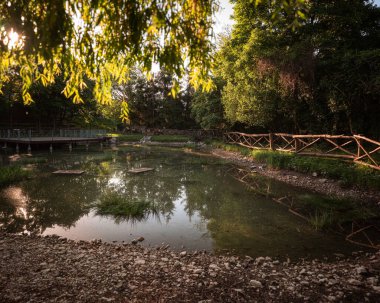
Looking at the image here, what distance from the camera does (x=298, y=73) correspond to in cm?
1706

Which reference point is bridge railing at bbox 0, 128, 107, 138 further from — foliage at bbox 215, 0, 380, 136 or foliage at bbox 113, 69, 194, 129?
foliage at bbox 215, 0, 380, 136

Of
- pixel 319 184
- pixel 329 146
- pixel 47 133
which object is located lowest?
pixel 319 184

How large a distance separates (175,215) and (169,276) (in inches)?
177

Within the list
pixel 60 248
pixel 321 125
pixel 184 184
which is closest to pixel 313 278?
pixel 60 248

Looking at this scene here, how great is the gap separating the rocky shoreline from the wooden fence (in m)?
7.50

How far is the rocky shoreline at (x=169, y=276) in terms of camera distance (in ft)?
12.9

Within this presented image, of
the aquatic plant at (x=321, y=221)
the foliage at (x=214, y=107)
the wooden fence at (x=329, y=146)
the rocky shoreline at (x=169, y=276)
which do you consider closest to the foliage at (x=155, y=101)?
the foliage at (x=214, y=107)

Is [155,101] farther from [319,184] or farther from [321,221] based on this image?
[321,221]

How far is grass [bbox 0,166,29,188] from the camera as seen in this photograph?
12.0 meters

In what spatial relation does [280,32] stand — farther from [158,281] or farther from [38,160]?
[38,160]

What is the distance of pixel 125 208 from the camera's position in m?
9.14

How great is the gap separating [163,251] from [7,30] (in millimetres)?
5311

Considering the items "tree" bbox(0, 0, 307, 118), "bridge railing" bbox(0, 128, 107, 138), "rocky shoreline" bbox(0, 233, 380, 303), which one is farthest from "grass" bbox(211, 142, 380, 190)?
"bridge railing" bbox(0, 128, 107, 138)

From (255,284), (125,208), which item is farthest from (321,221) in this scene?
(125,208)
